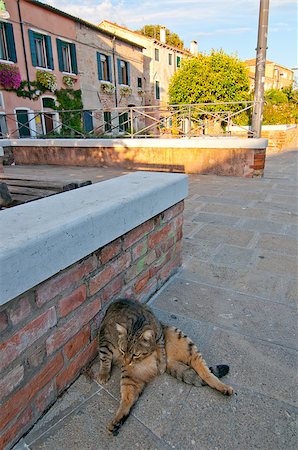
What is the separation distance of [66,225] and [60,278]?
0.81 ft

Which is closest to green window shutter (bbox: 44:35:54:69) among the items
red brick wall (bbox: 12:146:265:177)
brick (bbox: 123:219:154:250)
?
red brick wall (bbox: 12:146:265:177)

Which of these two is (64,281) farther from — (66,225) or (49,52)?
(49,52)

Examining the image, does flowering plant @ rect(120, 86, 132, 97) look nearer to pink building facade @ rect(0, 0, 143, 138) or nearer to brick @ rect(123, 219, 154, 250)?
pink building facade @ rect(0, 0, 143, 138)

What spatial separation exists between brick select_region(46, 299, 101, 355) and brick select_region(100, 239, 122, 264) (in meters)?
0.23

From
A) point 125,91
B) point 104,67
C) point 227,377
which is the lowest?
point 227,377

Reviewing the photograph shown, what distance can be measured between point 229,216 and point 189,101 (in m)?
17.4

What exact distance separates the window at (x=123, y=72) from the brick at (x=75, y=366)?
2380 cm

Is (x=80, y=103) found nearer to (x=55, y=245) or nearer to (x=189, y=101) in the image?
(x=189, y=101)

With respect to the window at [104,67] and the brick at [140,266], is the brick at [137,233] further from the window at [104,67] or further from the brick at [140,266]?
the window at [104,67]

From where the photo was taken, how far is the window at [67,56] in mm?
17234

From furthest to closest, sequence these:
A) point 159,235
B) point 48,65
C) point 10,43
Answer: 1. point 48,65
2. point 10,43
3. point 159,235

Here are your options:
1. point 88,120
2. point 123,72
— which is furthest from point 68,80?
point 123,72

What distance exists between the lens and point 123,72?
75.8 ft

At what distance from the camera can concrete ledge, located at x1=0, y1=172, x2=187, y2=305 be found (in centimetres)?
106
